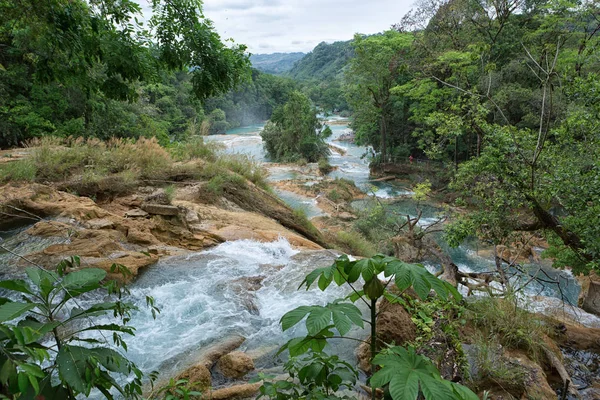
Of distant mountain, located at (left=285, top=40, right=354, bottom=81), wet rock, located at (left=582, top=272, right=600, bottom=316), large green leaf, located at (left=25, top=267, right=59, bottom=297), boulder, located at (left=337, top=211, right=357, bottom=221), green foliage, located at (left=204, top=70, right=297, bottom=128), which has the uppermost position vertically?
distant mountain, located at (left=285, top=40, right=354, bottom=81)

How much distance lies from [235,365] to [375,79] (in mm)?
22606

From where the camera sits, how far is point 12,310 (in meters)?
0.98

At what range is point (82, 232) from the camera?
533 cm

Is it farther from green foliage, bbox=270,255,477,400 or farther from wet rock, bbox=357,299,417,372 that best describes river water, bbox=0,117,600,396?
green foliage, bbox=270,255,477,400

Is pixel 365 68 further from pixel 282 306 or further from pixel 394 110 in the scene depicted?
pixel 282 306

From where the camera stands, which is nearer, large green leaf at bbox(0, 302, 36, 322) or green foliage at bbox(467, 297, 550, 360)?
large green leaf at bbox(0, 302, 36, 322)

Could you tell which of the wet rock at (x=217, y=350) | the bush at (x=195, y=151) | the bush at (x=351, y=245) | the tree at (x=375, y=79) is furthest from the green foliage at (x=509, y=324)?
the tree at (x=375, y=79)

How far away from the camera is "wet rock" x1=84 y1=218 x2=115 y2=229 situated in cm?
567

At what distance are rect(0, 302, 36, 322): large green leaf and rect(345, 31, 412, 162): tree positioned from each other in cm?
2195

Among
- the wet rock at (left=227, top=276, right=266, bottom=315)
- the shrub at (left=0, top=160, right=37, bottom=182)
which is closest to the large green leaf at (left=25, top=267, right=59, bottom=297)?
the wet rock at (left=227, top=276, right=266, bottom=315)

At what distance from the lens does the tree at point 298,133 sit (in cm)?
2872

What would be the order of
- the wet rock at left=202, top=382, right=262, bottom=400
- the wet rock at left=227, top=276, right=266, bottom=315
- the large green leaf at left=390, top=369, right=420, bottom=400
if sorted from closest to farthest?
the large green leaf at left=390, top=369, right=420, bottom=400, the wet rock at left=202, top=382, right=262, bottom=400, the wet rock at left=227, top=276, right=266, bottom=315

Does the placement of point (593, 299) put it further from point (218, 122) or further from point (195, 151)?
point (218, 122)

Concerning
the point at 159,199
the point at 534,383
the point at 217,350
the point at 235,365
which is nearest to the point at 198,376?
the point at 235,365
